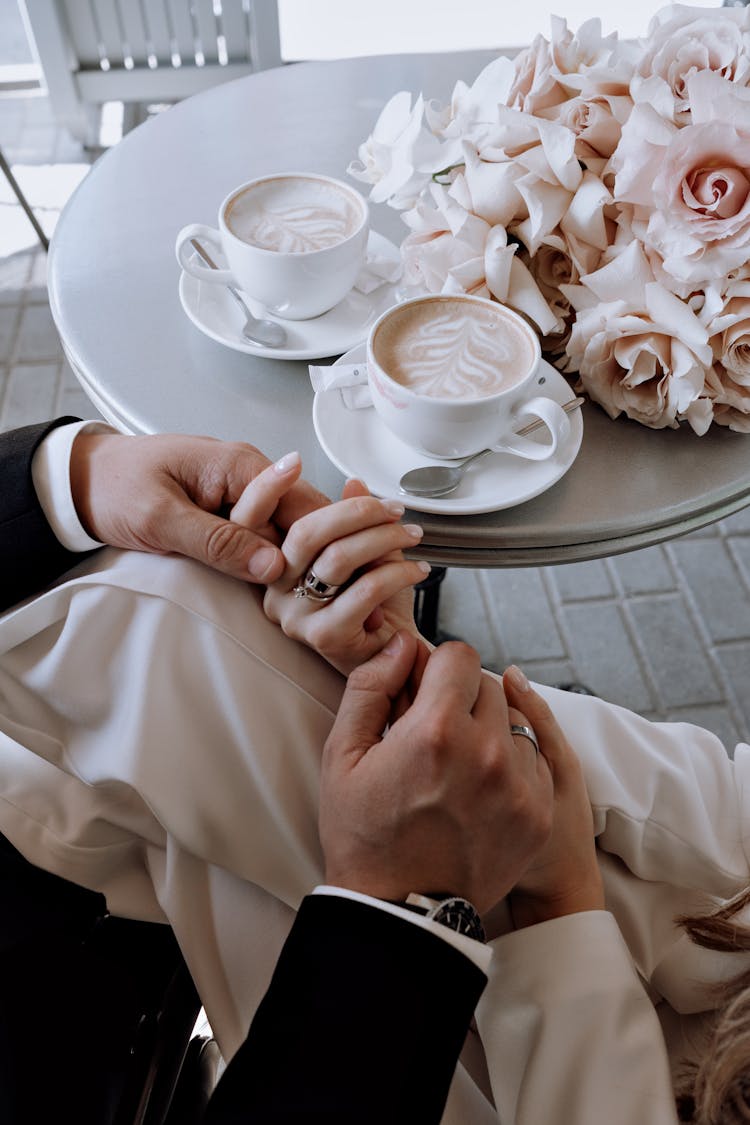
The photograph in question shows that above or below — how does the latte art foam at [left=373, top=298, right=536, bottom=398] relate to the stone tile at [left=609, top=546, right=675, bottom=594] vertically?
above

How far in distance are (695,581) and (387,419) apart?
1.28 meters

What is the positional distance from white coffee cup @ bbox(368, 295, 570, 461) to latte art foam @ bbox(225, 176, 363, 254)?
0.55 feet

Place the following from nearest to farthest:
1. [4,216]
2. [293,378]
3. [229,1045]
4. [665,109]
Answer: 1. [229,1045]
2. [665,109]
3. [293,378]
4. [4,216]

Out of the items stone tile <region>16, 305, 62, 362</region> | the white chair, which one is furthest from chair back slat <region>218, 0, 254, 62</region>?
stone tile <region>16, 305, 62, 362</region>

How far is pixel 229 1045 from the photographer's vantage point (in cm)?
72

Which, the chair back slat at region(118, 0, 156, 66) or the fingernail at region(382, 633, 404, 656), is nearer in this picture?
the fingernail at region(382, 633, 404, 656)

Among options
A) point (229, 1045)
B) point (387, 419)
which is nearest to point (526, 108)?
point (387, 419)

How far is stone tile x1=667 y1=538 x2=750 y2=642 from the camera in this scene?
73.2 inches

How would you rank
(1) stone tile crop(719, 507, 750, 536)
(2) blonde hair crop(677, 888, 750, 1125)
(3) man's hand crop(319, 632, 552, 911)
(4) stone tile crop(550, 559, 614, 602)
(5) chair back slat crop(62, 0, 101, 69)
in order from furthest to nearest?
(5) chair back slat crop(62, 0, 101, 69), (1) stone tile crop(719, 507, 750, 536), (4) stone tile crop(550, 559, 614, 602), (3) man's hand crop(319, 632, 552, 911), (2) blonde hair crop(677, 888, 750, 1125)

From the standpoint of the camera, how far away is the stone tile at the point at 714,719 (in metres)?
1.69

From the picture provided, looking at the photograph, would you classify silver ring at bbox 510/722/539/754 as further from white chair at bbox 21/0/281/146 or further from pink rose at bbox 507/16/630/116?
white chair at bbox 21/0/281/146

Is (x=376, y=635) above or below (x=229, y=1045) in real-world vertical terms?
above

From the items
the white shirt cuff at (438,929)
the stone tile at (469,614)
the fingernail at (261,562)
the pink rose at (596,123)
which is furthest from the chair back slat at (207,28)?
the white shirt cuff at (438,929)

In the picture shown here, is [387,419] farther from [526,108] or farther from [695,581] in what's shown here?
[695,581]
